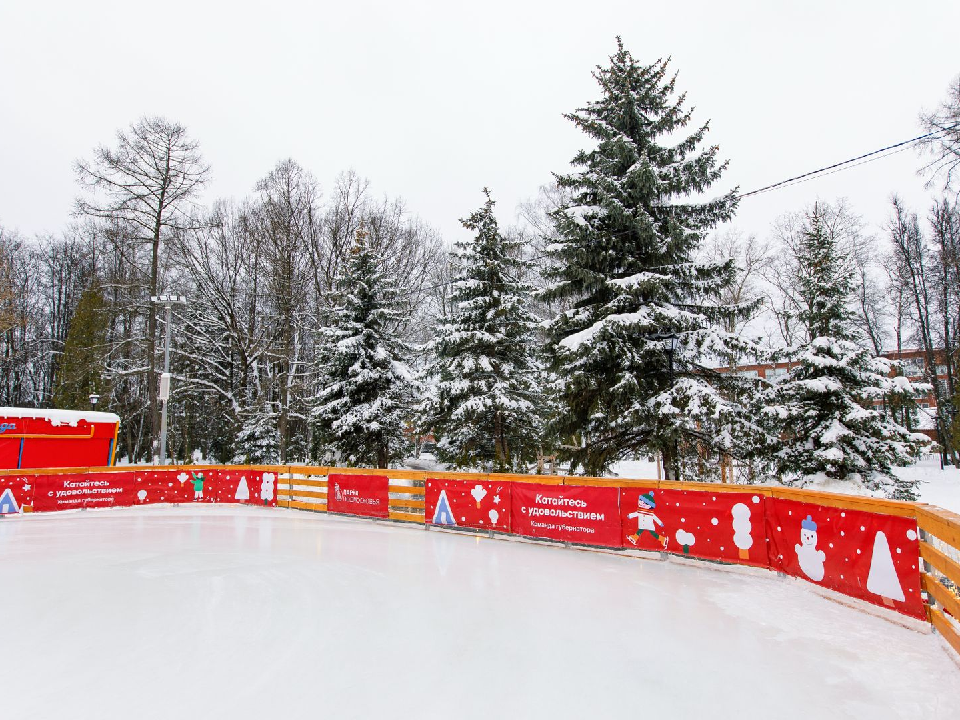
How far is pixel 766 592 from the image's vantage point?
24.5ft

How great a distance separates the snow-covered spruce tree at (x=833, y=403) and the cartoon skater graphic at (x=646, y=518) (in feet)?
20.4

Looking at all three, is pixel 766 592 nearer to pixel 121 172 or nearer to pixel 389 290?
pixel 389 290

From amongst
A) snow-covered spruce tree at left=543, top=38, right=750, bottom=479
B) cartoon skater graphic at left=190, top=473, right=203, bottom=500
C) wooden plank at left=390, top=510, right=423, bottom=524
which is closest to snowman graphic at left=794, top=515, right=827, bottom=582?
snow-covered spruce tree at left=543, top=38, right=750, bottom=479

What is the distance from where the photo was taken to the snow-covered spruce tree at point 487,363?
19.5 m

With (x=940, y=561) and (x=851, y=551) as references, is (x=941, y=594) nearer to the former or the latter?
(x=940, y=561)

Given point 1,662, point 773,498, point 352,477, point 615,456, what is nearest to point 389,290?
point 352,477

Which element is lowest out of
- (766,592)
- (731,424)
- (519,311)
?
(766,592)

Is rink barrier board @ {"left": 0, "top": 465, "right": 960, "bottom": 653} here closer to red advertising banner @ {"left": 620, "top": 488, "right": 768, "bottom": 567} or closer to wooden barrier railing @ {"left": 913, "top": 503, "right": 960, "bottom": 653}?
wooden barrier railing @ {"left": 913, "top": 503, "right": 960, "bottom": 653}

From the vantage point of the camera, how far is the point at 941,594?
5301 mm

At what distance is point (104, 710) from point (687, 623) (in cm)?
544

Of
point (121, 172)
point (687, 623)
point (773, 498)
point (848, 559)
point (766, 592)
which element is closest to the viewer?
point (687, 623)

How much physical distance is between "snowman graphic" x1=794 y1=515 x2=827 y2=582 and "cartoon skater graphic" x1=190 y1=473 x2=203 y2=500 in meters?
18.4

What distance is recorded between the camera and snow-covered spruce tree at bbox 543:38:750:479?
13797 mm

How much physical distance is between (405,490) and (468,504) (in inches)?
88.3
